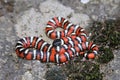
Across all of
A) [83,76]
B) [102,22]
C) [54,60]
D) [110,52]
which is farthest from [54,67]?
[102,22]

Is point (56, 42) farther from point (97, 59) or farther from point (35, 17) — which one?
point (35, 17)

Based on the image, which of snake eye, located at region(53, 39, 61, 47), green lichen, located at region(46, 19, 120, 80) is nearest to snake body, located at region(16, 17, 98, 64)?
snake eye, located at region(53, 39, 61, 47)

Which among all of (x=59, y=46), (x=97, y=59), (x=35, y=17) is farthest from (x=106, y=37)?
(x=35, y=17)

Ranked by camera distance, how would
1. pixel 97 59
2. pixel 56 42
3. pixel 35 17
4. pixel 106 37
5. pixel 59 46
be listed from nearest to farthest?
pixel 97 59 → pixel 59 46 → pixel 56 42 → pixel 106 37 → pixel 35 17

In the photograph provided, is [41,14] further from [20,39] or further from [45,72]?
[45,72]

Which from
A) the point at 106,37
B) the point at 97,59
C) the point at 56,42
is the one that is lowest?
the point at 97,59

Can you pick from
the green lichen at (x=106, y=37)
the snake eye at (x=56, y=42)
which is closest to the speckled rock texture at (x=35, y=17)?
the green lichen at (x=106, y=37)

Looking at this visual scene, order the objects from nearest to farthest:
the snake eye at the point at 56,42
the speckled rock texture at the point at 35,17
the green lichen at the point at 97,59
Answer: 1. the green lichen at the point at 97,59
2. the speckled rock texture at the point at 35,17
3. the snake eye at the point at 56,42

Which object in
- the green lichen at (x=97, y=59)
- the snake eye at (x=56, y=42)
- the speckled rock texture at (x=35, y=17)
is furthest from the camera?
the snake eye at (x=56, y=42)

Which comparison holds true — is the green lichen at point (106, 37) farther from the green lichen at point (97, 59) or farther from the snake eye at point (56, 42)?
the snake eye at point (56, 42)
